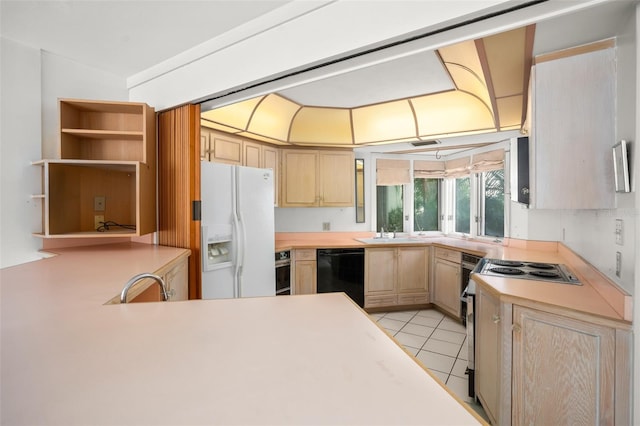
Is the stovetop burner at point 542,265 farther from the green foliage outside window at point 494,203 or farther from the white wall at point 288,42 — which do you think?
the white wall at point 288,42

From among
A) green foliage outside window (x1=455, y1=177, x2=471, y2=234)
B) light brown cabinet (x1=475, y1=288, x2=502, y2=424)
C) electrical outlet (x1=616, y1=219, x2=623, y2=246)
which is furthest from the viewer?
green foliage outside window (x1=455, y1=177, x2=471, y2=234)

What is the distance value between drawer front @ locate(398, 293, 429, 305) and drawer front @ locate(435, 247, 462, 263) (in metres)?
0.57

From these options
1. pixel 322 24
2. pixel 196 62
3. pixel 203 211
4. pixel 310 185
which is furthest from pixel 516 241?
pixel 196 62

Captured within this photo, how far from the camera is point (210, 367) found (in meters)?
0.60

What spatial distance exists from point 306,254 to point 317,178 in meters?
1.05

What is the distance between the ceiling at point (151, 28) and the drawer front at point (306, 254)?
6.68 feet

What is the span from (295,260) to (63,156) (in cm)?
235

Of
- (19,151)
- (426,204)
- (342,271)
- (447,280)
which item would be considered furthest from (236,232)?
(426,204)

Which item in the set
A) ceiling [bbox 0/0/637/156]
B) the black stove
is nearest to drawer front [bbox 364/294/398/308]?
the black stove

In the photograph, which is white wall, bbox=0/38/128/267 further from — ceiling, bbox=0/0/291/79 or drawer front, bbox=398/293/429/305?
drawer front, bbox=398/293/429/305

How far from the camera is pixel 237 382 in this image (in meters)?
0.54

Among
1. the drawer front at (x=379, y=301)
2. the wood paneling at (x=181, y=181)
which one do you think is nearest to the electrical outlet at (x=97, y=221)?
the wood paneling at (x=181, y=181)

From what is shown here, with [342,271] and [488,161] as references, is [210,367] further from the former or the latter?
[488,161]

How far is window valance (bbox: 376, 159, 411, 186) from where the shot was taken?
173 inches
